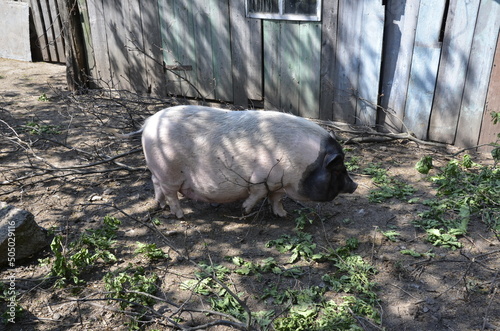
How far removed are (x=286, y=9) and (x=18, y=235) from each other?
4.32 m

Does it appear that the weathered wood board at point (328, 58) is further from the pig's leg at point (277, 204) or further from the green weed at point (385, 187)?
the pig's leg at point (277, 204)

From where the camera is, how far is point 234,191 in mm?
4047

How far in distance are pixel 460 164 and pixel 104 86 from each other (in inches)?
241

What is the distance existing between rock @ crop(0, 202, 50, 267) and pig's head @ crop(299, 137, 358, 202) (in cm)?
228

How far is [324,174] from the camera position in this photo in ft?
12.7

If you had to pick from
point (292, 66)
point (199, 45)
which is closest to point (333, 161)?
point (292, 66)

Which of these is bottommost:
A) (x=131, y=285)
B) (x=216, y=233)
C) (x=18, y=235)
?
(x=216, y=233)

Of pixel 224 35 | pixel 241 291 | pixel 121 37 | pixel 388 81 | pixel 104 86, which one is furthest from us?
pixel 104 86

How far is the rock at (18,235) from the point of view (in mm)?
3537

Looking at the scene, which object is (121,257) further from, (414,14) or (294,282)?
(414,14)

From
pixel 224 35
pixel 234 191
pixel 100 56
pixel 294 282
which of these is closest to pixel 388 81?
pixel 224 35

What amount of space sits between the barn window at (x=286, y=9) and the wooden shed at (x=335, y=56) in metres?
0.01

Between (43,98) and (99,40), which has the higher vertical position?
(99,40)

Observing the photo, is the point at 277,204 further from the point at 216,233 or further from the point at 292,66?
the point at 292,66
